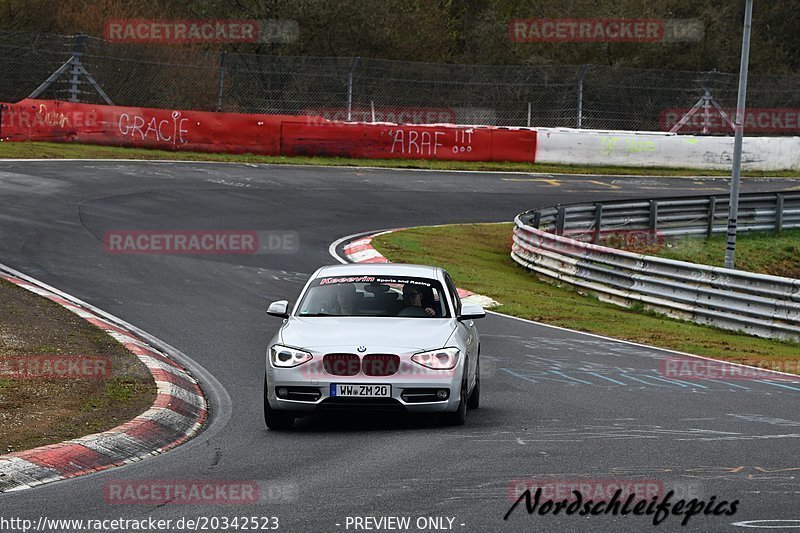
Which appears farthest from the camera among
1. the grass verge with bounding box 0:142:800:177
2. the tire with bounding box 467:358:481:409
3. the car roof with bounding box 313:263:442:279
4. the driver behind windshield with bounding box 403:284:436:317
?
the grass verge with bounding box 0:142:800:177

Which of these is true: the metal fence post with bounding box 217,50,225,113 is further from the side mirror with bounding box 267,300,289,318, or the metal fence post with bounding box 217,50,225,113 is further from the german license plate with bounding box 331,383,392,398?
the german license plate with bounding box 331,383,392,398

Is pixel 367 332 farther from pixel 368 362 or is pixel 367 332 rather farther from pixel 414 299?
pixel 414 299

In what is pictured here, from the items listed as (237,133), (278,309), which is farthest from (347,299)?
(237,133)

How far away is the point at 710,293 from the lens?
2009 cm

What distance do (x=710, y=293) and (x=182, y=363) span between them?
10315 millimetres

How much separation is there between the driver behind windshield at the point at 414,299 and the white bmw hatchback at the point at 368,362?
0.03 metres

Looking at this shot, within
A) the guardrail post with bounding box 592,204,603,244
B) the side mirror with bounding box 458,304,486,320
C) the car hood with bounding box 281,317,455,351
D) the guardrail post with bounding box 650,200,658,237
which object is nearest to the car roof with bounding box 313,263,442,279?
the side mirror with bounding box 458,304,486,320

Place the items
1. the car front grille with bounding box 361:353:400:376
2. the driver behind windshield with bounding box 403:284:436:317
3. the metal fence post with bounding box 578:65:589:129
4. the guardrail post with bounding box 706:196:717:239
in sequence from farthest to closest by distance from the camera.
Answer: the metal fence post with bounding box 578:65:589:129 → the guardrail post with bounding box 706:196:717:239 → the driver behind windshield with bounding box 403:284:436:317 → the car front grille with bounding box 361:353:400:376

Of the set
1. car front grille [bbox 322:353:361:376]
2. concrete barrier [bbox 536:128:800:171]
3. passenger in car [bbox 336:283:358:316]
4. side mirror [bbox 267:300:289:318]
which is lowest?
car front grille [bbox 322:353:361:376]

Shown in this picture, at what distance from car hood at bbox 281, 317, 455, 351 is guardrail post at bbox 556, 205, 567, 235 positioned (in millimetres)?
16745

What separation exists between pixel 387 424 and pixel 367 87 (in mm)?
30531

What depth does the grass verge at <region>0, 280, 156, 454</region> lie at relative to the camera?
928cm

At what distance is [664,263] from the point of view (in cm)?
2086

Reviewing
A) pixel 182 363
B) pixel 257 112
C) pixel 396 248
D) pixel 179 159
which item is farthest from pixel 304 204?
pixel 182 363
